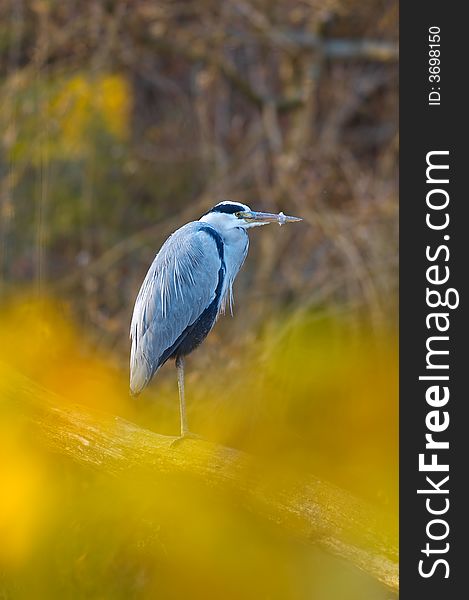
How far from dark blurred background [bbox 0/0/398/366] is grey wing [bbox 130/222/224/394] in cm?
132

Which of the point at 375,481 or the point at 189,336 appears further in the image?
the point at 375,481

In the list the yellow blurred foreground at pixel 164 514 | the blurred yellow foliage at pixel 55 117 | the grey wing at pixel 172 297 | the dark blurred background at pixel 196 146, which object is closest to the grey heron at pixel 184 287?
the grey wing at pixel 172 297

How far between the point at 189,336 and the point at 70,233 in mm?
2301

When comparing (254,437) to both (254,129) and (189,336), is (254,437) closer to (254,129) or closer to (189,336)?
(189,336)

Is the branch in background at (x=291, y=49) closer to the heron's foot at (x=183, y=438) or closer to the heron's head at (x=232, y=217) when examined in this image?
the heron's head at (x=232, y=217)

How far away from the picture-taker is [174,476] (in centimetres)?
149

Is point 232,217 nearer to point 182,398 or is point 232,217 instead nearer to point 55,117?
point 182,398

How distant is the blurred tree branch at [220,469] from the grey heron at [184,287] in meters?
0.10

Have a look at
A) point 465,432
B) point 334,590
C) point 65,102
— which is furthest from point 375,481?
point 65,102

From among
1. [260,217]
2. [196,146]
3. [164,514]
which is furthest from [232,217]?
[196,146]

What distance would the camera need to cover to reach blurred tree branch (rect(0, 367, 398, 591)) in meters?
1.32

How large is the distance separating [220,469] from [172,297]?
1.06ft

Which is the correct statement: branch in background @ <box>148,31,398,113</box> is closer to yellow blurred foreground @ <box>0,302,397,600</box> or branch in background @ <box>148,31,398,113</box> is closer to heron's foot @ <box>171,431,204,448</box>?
yellow blurred foreground @ <box>0,302,397,600</box>

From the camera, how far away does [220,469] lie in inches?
56.3
